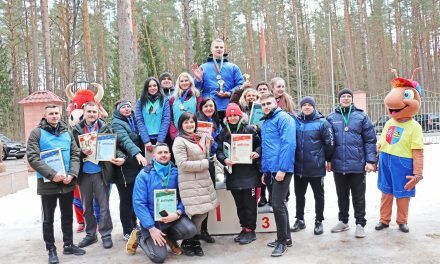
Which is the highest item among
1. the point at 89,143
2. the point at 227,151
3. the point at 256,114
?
the point at 256,114

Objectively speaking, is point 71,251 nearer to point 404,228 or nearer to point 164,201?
point 164,201

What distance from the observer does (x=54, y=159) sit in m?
4.58

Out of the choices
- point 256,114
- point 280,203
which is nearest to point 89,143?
point 256,114

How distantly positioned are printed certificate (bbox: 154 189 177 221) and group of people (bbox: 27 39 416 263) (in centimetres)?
5

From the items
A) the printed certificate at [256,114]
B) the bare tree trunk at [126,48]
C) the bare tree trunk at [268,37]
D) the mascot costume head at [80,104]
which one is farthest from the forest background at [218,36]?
the printed certificate at [256,114]

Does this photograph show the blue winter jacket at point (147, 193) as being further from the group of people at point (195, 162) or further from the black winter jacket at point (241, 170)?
the black winter jacket at point (241, 170)

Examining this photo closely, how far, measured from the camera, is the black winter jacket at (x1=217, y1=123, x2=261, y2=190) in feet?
16.3

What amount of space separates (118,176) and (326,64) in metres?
43.9

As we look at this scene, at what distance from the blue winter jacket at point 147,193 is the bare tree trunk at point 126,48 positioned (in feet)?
18.7

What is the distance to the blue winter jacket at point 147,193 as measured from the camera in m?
4.54

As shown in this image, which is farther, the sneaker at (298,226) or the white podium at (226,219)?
the sneaker at (298,226)

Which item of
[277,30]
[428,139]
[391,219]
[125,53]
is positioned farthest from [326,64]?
[391,219]

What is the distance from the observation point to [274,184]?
184 inches

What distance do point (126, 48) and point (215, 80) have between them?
16.0ft
